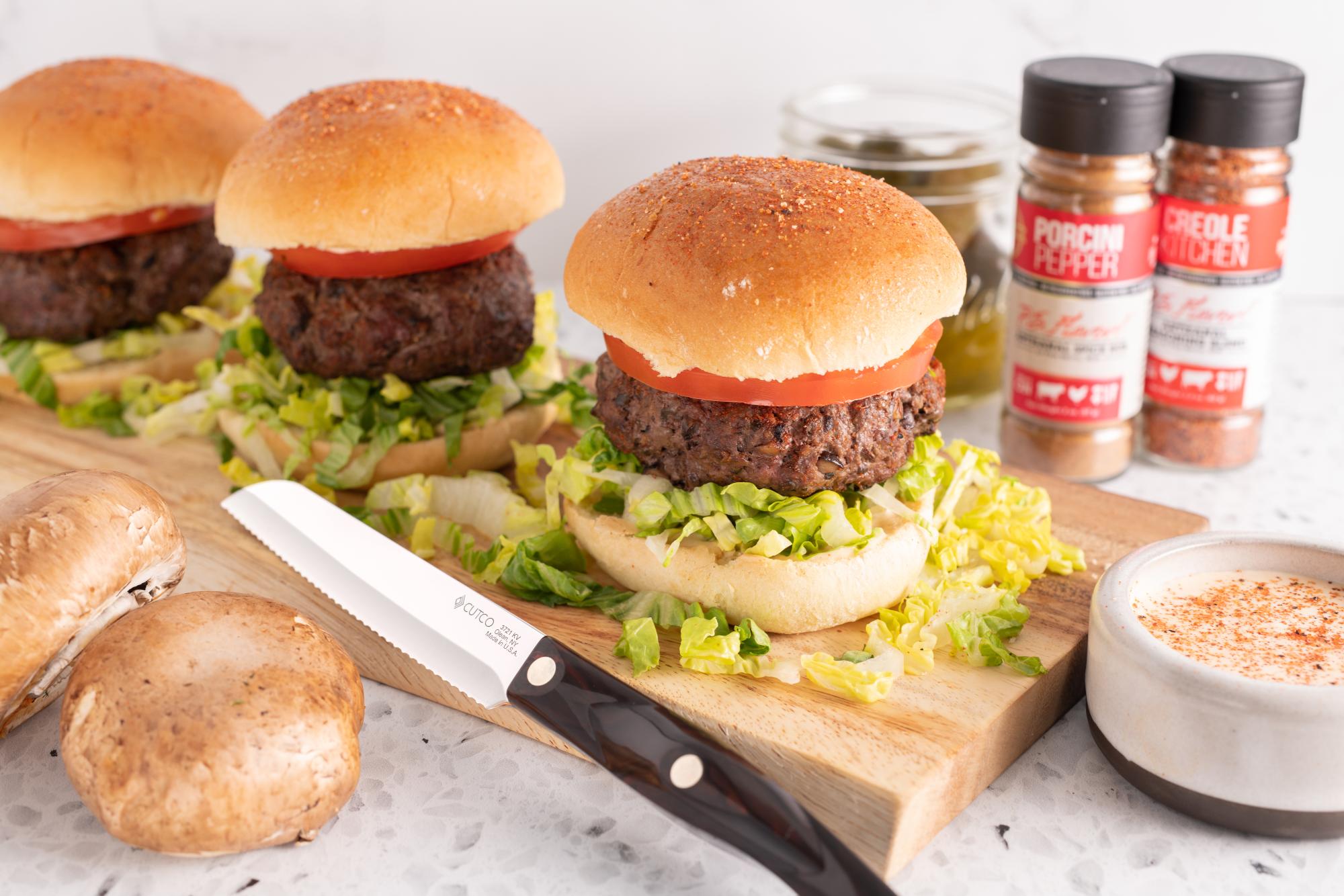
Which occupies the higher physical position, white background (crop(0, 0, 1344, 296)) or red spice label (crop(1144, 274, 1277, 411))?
white background (crop(0, 0, 1344, 296))

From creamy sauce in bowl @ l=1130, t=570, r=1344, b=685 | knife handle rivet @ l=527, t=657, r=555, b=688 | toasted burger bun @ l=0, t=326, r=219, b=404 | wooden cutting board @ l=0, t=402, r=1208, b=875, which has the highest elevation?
creamy sauce in bowl @ l=1130, t=570, r=1344, b=685

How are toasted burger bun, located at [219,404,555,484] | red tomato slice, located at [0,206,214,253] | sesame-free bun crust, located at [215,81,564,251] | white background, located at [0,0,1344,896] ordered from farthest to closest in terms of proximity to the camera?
red tomato slice, located at [0,206,214,253] < toasted burger bun, located at [219,404,555,484] < sesame-free bun crust, located at [215,81,564,251] < white background, located at [0,0,1344,896]

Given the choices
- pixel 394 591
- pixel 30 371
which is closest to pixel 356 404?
pixel 394 591

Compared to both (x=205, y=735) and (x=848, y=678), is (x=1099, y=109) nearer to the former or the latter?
(x=848, y=678)

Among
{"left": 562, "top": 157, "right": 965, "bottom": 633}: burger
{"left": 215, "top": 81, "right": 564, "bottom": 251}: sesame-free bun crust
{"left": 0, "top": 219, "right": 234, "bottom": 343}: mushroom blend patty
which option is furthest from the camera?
{"left": 0, "top": 219, "right": 234, "bottom": 343}: mushroom blend patty

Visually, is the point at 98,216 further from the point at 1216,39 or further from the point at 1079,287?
the point at 1216,39

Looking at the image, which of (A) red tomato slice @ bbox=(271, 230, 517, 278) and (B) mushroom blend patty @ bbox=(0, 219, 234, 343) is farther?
(B) mushroom blend patty @ bbox=(0, 219, 234, 343)

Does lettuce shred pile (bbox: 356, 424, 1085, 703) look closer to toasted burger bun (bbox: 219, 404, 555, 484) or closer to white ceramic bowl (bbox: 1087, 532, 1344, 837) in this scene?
toasted burger bun (bbox: 219, 404, 555, 484)

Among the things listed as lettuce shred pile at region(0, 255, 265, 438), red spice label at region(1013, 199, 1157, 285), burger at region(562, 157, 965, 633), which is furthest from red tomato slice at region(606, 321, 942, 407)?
lettuce shred pile at region(0, 255, 265, 438)
